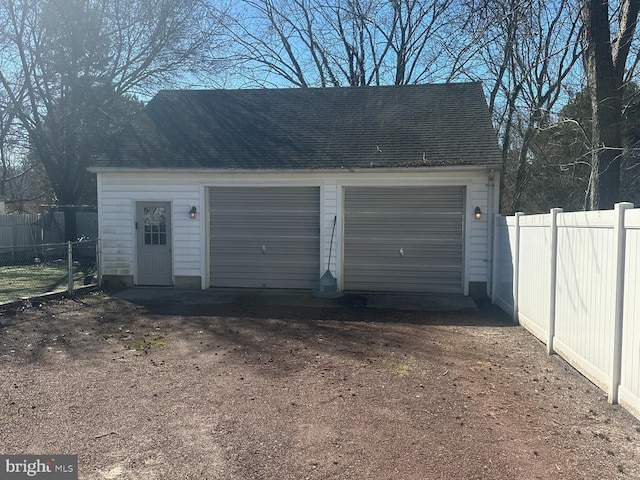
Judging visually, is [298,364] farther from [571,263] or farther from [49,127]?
[49,127]

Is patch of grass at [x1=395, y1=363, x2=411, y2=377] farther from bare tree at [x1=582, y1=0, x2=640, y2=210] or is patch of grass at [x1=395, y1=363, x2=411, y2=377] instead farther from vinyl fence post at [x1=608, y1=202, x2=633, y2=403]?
Answer: bare tree at [x1=582, y1=0, x2=640, y2=210]

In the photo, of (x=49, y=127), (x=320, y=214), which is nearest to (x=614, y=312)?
(x=320, y=214)

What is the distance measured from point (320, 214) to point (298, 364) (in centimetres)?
601

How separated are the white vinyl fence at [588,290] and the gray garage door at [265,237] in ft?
16.3

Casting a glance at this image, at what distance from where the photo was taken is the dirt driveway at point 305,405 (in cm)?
347

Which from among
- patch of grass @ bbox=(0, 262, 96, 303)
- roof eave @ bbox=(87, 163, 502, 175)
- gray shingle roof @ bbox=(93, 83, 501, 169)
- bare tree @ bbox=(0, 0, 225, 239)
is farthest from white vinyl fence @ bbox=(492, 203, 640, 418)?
bare tree @ bbox=(0, 0, 225, 239)

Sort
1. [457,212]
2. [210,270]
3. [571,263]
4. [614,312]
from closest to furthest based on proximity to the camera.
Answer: [614,312]
[571,263]
[457,212]
[210,270]

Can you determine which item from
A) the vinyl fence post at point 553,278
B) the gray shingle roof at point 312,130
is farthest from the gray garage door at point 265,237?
Result: the vinyl fence post at point 553,278

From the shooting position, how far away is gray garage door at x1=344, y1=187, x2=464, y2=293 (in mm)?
11242

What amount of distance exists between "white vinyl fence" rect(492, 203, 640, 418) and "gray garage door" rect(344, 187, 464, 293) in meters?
3.03

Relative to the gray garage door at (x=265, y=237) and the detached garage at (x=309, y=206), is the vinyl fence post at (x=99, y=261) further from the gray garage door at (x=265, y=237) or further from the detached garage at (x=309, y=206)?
the gray garage door at (x=265, y=237)

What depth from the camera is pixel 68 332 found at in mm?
7625

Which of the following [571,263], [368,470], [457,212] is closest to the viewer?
[368,470]

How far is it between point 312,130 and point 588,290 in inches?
356
